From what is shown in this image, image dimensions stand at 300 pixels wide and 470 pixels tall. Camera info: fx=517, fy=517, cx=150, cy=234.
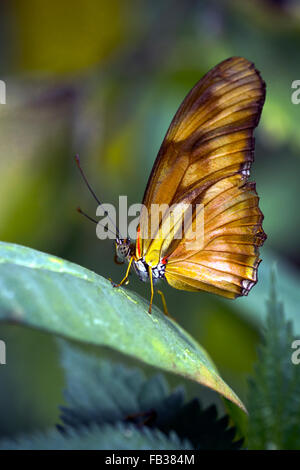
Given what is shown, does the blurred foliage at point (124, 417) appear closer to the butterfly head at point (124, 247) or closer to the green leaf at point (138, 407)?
the green leaf at point (138, 407)

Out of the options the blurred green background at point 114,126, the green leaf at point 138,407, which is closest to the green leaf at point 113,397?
the green leaf at point 138,407

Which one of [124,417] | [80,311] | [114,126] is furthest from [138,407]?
[114,126]

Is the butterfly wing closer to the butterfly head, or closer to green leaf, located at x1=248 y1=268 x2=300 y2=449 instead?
the butterfly head

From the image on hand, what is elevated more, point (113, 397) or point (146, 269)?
point (146, 269)

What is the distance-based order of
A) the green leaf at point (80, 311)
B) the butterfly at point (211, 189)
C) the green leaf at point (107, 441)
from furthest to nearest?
1. the butterfly at point (211, 189)
2. the green leaf at point (107, 441)
3. the green leaf at point (80, 311)

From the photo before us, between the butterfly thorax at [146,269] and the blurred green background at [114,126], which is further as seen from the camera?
the blurred green background at [114,126]

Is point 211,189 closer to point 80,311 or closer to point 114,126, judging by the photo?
point 80,311
